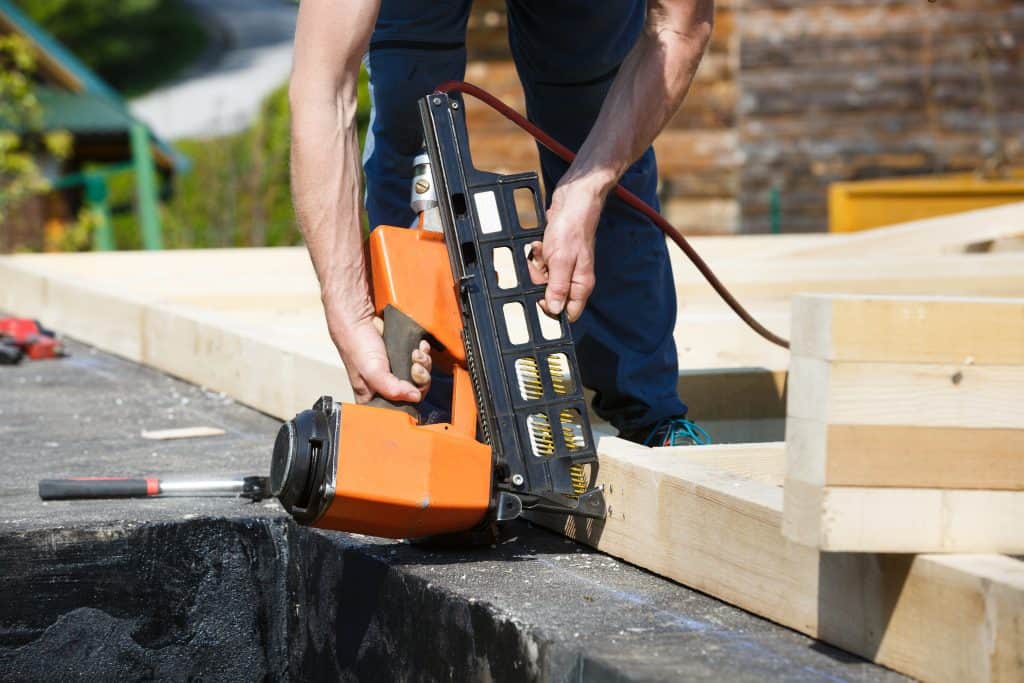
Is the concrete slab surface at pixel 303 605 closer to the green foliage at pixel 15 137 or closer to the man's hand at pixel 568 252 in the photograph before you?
the man's hand at pixel 568 252

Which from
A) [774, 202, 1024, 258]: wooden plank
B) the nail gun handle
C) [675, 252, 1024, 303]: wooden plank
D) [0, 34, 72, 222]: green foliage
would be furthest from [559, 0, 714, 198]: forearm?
[0, 34, 72, 222]: green foliage

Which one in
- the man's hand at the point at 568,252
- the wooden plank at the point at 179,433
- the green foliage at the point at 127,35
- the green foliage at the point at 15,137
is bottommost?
the wooden plank at the point at 179,433

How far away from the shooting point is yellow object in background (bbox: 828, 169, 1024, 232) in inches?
276

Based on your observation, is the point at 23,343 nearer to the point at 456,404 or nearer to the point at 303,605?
the point at 303,605

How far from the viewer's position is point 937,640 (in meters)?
1.51

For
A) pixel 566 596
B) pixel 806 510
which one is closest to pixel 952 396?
pixel 806 510

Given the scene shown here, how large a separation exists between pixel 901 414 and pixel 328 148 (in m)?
0.99

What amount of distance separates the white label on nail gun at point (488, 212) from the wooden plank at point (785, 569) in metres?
0.41

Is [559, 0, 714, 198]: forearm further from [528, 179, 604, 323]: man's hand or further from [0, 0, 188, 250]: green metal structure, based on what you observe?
[0, 0, 188, 250]: green metal structure

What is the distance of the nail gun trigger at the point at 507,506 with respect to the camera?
2.03 metres

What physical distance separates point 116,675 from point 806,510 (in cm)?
126

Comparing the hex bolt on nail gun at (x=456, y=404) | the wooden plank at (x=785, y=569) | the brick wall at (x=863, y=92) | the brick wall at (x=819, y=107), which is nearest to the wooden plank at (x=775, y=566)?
the wooden plank at (x=785, y=569)

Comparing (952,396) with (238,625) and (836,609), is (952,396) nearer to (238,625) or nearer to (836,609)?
Result: (836,609)

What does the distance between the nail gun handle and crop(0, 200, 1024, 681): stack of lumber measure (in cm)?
35
